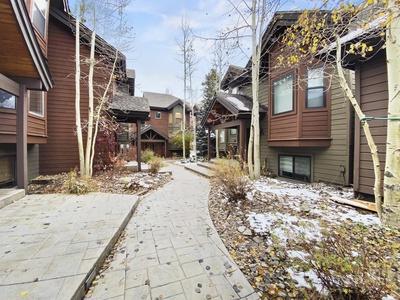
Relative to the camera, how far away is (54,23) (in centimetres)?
753

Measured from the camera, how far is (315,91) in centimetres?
674

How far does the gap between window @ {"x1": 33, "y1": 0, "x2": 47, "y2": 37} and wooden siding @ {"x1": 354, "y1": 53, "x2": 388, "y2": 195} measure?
375 inches

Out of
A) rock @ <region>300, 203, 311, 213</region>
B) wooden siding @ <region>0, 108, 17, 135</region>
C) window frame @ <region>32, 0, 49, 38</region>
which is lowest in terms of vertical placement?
rock @ <region>300, 203, 311, 213</region>

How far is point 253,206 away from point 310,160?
458cm

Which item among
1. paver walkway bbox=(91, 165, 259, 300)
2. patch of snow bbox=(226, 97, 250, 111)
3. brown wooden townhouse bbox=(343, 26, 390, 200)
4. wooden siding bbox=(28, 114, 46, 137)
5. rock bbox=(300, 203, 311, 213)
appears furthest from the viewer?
patch of snow bbox=(226, 97, 250, 111)

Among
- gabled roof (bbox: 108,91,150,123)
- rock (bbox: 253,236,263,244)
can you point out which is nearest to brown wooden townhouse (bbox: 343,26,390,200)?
rock (bbox: 253,236,263,244)

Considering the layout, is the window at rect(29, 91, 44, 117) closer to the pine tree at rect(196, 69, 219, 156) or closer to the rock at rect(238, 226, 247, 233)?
the rock at rect(238, 226, 247, 233)

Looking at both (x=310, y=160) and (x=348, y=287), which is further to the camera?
(x=310, y=160)

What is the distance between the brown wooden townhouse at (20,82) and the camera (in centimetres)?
360

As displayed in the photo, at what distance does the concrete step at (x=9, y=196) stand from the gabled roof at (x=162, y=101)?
63.3 feet

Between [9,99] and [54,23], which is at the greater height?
[54,23]

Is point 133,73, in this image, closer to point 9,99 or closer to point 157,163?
point 157,163

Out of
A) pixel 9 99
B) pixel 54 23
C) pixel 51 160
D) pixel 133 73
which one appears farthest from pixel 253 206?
pixel 133 73

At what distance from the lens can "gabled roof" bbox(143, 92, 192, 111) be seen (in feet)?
79.7
